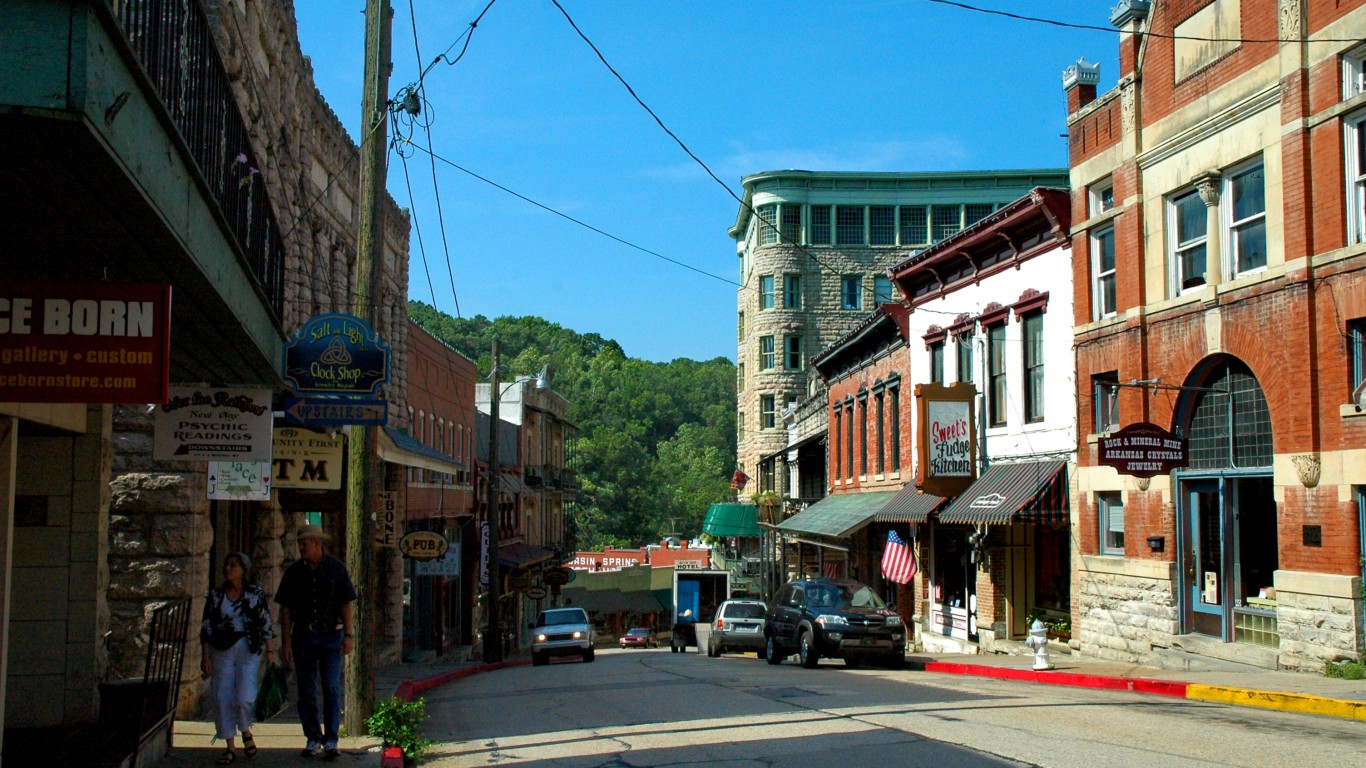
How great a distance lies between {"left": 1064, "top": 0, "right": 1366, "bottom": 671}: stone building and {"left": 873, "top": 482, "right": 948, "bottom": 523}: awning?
16.9 ft

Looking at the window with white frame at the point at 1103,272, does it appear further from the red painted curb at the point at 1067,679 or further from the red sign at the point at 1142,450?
the red painted curb at the point at 1067,679

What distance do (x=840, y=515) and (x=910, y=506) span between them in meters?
6.10

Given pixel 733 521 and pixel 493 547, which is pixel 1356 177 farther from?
pixel 733 521

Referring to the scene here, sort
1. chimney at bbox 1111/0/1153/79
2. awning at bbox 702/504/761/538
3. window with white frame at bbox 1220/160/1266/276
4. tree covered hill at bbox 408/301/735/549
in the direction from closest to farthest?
window with white frame at bbox 1220/160/1266/276, chimney at bbox 1111/0/1153/79, awning at bbox 702/504/761/538, tree covered hill at bbox 408/301/735/549

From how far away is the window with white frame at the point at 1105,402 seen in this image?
21.4 m

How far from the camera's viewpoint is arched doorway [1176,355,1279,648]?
17859 millimetres

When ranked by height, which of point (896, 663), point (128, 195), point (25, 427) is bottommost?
point (896, 663)

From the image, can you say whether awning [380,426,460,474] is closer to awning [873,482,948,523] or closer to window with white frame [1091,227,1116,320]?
awning [873,482,948,523]

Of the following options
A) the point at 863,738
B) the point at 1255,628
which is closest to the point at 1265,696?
the point at 1255,628

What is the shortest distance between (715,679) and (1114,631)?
23.4ft

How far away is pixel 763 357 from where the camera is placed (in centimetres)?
6222

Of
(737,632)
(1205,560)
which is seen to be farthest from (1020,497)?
(737,632)

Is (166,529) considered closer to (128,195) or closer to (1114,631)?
(128,195)

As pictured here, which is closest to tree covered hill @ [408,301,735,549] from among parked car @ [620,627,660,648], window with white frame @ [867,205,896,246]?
parked car @ [620,627,660,648]
